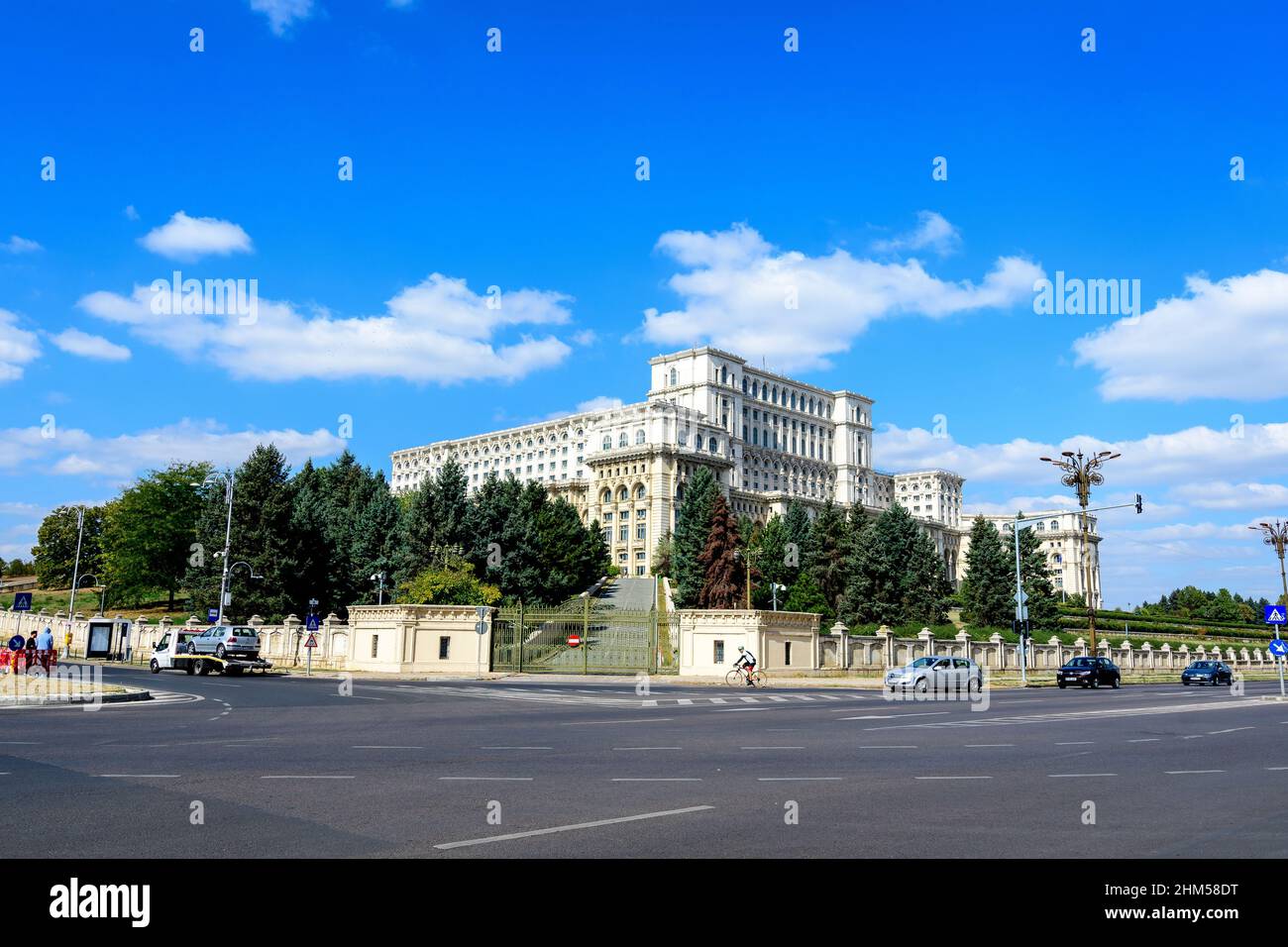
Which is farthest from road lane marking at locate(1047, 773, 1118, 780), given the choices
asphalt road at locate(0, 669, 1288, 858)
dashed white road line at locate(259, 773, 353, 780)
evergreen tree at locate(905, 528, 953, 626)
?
evergreen tree at locate(905, 528, 953, 626)

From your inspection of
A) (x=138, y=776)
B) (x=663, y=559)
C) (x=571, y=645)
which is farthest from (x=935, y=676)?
(x=663, y=559)

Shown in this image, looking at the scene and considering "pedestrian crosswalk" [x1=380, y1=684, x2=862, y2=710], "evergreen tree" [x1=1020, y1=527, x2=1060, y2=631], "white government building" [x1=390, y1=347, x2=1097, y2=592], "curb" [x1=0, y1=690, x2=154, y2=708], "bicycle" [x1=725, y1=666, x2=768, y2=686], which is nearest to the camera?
"curb" [x1=0, y1=690, x2=154, y2=708]

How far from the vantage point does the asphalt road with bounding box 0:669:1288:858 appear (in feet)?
25.0

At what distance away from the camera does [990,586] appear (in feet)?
290

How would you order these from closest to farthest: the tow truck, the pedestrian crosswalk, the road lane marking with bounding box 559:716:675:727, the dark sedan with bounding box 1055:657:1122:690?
the road lane marking with bounding box 559:716:675:727 → the pedestrian crosswalk → the tow truck → the dark sedan with bounding box 1055:657:1122:690

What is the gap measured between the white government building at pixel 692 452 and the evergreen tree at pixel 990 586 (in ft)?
171

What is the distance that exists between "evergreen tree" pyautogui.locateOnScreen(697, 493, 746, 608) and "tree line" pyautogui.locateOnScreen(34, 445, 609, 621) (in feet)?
40.0

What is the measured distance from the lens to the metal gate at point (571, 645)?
44594mm

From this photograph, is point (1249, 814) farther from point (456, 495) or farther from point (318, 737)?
point (456, 495)

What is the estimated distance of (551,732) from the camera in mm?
17531

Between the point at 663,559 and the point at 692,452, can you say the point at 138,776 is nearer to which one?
the point at 663,559

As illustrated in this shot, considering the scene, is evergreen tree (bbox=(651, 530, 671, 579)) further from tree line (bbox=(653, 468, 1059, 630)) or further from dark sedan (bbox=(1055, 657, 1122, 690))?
dark sedan (bbox=(1055, 657, 1122, 690))
